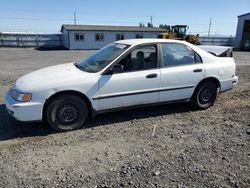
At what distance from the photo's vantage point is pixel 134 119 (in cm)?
505

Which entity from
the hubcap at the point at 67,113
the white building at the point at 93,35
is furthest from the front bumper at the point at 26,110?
the white building at the point at 93,35

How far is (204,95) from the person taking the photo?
18.1 ft

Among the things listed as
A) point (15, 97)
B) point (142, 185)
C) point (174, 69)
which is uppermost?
point (174, 69)

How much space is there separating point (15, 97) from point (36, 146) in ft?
3.09

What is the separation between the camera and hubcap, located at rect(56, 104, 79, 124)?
172 inches

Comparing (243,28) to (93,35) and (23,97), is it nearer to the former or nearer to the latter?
(93,35)

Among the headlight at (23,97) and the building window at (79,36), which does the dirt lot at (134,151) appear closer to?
the headlight at (23,97)

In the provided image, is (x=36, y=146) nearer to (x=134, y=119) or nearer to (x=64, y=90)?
(x=64, y=90)

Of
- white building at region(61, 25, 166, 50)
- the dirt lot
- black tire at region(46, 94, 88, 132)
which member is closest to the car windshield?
black tire at region(46, 94, 88, 132)

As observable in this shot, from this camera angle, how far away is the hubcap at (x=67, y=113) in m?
4.37

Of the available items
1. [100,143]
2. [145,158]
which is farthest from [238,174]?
[100,143]

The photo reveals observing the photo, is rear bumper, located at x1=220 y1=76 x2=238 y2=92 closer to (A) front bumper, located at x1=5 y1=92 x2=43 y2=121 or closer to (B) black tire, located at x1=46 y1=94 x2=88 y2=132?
(B) black tire, located at x1=46 y1=94 x2=88 y2=132

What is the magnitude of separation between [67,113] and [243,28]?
35026 millimetres

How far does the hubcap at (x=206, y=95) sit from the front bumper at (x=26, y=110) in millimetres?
3425
